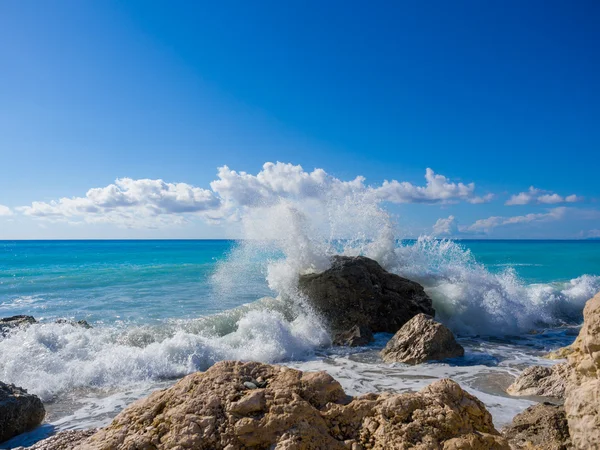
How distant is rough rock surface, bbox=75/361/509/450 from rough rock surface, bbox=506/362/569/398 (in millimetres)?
3272

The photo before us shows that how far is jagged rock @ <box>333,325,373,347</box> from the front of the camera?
9048 mm

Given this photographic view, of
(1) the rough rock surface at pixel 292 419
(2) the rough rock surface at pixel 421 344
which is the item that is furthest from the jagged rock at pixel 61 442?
(2) the rough rock surface at pixel 421 344

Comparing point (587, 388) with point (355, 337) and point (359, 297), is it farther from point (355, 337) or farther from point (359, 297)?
point (359, 297)

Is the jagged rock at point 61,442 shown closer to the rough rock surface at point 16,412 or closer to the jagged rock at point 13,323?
the rough rock surface at point 16,412

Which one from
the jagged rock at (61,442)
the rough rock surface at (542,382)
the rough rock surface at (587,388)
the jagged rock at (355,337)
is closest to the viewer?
the rough rock surface at (587,388)

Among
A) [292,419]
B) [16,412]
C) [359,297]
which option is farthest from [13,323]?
[292,419]

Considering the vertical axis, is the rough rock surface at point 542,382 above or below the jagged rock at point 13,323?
below

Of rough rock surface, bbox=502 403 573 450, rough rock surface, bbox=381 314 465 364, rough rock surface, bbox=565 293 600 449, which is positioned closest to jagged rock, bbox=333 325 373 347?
rough rock surface, bbox=381 314 465 364

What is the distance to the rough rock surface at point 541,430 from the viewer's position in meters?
3.27

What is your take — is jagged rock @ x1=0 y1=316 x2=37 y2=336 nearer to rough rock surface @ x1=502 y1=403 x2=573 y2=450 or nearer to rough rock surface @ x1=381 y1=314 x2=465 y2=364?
rough rock surface @ x1=381 y1=314 x2=465 y2=364

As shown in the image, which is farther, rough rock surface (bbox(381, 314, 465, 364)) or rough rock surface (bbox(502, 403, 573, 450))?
rough rock surface (bbox(381, 314, 465, 364))

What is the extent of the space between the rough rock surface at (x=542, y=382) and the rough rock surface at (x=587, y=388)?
9.27 feet

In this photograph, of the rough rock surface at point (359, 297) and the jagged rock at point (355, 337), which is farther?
the rough rock surface at point (359, 297)

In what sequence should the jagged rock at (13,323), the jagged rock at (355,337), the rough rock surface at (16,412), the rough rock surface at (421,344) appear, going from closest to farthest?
the rough rock surface at (16,412)
the rough rock surface at (421,344)
the jagged rock at (13,323)
the jagged rock at (355,337)
